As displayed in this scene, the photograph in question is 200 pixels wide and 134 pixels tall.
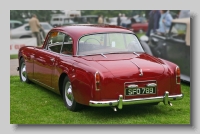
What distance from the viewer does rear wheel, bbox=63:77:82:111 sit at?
6.91 meters

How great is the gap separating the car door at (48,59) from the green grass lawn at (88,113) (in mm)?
496

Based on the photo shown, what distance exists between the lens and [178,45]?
10.5 m

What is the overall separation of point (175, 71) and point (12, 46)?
11.6 m

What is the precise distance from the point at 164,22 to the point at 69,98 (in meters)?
6.69

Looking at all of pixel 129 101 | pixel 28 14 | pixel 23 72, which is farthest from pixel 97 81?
pixel 28 14

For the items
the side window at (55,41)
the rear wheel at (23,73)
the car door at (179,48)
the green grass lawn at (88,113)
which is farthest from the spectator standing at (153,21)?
the green grass lawn at (88,113)

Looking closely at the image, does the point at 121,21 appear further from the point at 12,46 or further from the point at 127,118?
the point at 127,118

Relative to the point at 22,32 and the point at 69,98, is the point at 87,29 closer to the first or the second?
the point at 69,98

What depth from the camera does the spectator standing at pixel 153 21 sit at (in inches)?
545

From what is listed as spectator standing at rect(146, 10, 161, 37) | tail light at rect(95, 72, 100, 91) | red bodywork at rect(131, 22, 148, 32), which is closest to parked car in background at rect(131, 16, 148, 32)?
red bodywork at rect(131, 22, 148, 32)

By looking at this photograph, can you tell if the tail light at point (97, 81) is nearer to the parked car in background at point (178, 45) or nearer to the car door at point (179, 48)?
the parked car in background at point (178, 45)

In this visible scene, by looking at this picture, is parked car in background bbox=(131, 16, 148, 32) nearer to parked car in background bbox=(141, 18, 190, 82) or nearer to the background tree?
parked car in background bbox=(141, 18, 190, 82)

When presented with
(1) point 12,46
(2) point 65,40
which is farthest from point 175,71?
(1) point 12,46

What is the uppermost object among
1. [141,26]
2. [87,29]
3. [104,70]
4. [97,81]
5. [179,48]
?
[141,26]
